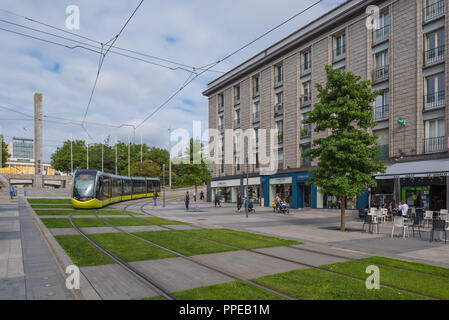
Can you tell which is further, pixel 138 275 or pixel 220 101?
pixel 220 101

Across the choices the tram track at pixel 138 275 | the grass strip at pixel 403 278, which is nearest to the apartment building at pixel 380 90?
the grass strip at pixel 403 278

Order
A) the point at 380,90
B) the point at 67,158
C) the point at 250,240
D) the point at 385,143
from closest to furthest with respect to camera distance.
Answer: the point at 250,240
the point at 380,90
the point at 385,143
the point at 67,158

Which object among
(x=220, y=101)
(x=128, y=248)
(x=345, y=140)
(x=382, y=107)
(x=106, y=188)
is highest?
(x=220, y=101)

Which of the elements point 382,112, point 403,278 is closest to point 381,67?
point 382,112

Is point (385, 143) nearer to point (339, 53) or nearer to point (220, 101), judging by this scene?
point (339, 53)

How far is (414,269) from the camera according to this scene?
827cm

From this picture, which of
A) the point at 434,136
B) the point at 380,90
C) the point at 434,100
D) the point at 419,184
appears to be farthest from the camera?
the point at 419,184

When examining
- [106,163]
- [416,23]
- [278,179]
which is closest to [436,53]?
[416,23]

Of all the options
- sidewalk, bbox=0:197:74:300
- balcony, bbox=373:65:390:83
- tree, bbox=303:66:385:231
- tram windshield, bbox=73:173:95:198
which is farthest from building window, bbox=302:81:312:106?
sidewalk, bbox=0:197:74:300

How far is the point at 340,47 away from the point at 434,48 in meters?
8.58

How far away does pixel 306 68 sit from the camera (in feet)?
107

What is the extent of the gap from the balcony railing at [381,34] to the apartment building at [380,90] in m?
0.07

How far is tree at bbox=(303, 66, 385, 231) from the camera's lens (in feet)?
52.0

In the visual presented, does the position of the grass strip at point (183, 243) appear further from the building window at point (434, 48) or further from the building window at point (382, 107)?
the building window at point (434, 48)
